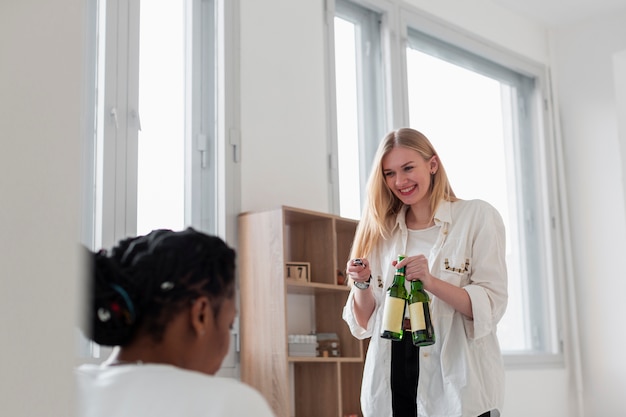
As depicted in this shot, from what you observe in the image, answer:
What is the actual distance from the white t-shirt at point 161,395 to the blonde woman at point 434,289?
121cm

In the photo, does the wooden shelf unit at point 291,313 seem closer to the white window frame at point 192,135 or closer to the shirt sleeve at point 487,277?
the white window frame at point 192,135

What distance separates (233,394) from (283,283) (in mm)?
2230

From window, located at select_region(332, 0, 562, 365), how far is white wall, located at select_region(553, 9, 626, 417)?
0.19 meters

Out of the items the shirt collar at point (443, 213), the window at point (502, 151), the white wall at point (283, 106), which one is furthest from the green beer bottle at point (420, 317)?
the window at point (502, 151)

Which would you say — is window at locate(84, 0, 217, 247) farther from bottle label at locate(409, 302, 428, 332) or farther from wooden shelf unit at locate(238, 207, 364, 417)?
bottle label at locate(409, 302, 428, 332)

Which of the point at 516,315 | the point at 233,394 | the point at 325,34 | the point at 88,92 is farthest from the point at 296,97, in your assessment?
the point at 233,394

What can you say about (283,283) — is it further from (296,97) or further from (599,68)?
(599,68)

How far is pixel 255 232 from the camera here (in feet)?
10.4

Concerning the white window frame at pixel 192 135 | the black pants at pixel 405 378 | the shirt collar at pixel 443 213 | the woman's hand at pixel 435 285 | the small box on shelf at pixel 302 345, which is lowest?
the black pants at pixel 405 378

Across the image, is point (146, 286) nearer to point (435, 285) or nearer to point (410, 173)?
point (435, 285)

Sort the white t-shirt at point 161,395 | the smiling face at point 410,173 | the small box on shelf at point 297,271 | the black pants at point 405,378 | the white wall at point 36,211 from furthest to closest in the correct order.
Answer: the small box on shelf at point 297,271, the smiling face at point 410,173, the black pants at point 405,378, the white t-shirt at point 161,395, the white wall at point 36,211

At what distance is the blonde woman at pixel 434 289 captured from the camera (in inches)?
81.1

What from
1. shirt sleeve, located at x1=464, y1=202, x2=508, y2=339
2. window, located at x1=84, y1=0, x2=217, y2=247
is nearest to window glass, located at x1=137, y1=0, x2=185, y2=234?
window, located at x1=84, y1=0, x2=217, y2=247

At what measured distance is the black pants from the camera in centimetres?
212
